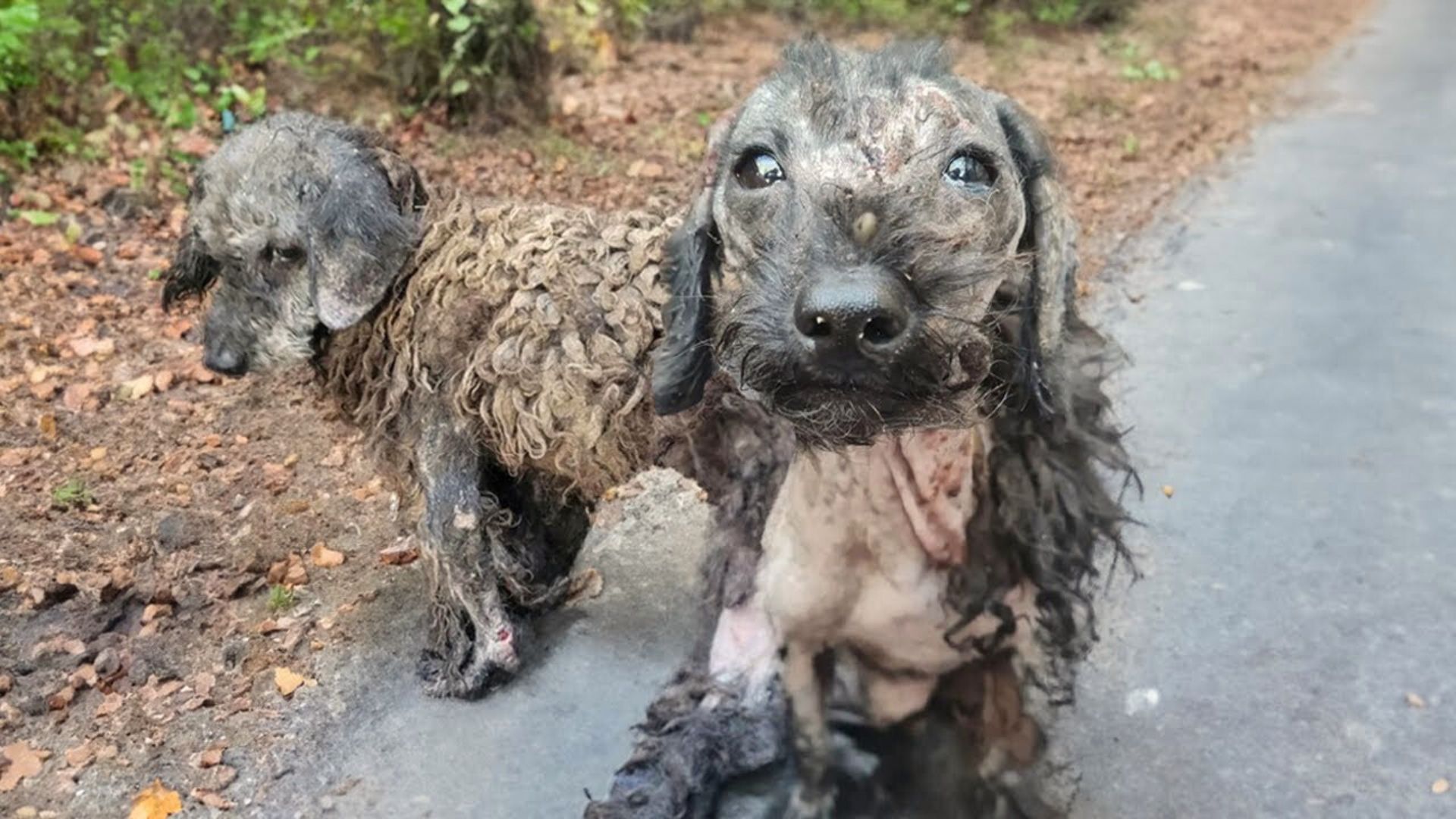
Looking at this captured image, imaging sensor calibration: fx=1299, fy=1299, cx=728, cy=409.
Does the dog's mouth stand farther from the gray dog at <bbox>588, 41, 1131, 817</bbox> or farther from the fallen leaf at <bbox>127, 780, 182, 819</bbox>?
the fallen leaf at <bbox>127, 780, 182, 819</bbox>

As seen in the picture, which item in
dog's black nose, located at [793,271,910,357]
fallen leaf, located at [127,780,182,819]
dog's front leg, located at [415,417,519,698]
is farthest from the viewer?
dog's front leg, located at [415,417,519,698]

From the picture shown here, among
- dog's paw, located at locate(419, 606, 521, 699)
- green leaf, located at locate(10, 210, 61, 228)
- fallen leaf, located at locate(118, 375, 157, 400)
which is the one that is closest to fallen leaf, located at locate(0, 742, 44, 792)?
dog's paw, located at locate(419, 606, 521, 699)

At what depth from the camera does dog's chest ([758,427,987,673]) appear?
2613mm

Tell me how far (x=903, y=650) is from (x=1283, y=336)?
3.84 metres

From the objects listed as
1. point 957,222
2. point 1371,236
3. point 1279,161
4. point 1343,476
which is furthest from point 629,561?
point 1279,161

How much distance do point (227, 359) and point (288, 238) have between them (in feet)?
1.30

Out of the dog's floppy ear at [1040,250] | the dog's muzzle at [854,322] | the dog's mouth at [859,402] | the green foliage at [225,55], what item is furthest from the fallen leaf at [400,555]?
the green foliage at [225,55]

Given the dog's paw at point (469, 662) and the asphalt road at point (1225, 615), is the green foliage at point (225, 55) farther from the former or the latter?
the dog's paw at point (469, 662)

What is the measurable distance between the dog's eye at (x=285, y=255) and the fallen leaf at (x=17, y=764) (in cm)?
145

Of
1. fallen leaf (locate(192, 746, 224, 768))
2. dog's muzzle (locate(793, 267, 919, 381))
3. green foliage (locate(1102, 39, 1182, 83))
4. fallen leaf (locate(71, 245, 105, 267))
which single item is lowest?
green foliage (locate(1102, 39, 1182, 83))

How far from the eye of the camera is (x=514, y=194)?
6.15 meters

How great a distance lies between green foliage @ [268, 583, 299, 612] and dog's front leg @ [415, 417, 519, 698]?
1.72ft

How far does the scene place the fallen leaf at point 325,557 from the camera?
13.9 ft

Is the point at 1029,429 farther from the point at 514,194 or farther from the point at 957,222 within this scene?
the point at 514,194
